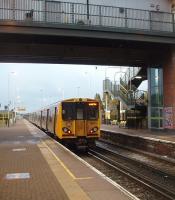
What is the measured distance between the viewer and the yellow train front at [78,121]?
2588cm

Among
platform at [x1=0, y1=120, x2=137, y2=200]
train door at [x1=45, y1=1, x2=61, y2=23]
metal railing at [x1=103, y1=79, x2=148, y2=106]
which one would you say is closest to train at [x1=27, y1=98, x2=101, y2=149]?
platform at [x1=0, y1=120, x2=137, y2=200]

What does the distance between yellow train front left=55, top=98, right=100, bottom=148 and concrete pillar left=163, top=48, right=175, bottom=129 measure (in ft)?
37.6

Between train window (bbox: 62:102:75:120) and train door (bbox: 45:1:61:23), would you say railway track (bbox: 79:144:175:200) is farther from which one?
train door (bbox: 45:1:61:23)

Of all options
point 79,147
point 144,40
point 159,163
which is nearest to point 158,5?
point 144,40

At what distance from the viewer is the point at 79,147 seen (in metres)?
27.0

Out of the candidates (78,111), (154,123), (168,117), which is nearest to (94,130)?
(78,111)

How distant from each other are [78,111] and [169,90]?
12739 millimetres

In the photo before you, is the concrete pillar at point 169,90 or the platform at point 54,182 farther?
the concrete pillar at point 169,90

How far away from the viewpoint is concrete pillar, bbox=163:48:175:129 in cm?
3644

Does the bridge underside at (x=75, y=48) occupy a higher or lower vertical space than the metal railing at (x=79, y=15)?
lower

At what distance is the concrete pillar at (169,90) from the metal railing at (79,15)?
2428 mm

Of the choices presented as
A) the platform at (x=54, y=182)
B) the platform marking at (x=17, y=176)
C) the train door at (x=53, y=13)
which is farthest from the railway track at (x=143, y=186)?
the train door at (x=53, y=13)

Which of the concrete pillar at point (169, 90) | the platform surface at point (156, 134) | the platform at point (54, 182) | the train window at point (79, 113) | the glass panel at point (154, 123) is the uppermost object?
the concrete pillar at point (169, 90)

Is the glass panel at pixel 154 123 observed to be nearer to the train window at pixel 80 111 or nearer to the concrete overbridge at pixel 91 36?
the concrete overbridge at pixel 91 36
